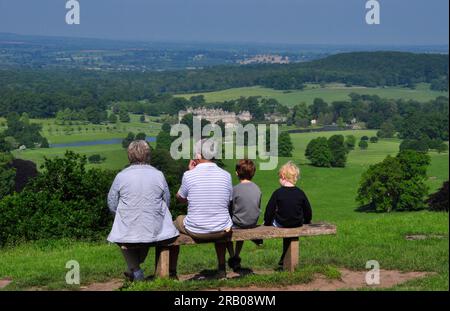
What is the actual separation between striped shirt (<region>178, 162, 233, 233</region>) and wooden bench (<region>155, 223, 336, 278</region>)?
0.62 ft

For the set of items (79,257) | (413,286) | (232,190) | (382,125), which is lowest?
(382,125)

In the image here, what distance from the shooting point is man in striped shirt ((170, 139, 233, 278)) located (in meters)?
8.30

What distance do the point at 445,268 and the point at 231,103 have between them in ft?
524

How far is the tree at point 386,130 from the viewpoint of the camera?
5163 inches

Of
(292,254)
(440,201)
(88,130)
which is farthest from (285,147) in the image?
(292,254)

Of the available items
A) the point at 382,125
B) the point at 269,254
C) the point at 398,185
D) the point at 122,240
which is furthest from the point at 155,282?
the point at 382,125

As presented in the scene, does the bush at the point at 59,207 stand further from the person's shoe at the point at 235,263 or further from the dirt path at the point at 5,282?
the person's shoe at the point at 235,263

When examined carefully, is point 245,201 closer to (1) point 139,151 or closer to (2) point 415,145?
(1) point 139,151

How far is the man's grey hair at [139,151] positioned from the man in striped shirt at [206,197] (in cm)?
55

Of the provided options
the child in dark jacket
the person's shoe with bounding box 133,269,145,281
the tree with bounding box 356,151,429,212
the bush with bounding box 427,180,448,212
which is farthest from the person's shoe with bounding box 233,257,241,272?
the tree with bounding box 356,151,429,212

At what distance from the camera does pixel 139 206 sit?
7961mm

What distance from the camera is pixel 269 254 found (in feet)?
34.0

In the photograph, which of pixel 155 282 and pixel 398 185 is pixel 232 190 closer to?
pixel 155 282

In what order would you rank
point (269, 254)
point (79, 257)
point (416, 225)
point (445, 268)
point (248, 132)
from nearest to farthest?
point (445, 268) → point (269, 254) → point (79, 257) → point (416, 225) → point (248, 132)
